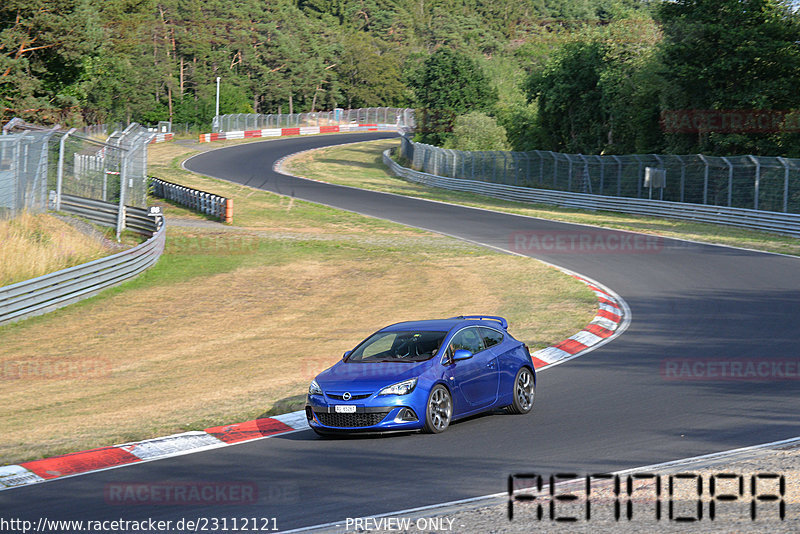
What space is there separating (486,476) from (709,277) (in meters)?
16.5

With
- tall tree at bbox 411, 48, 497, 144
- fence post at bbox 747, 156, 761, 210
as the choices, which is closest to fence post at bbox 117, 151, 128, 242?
fence post at bbox 747, 156, 761, 210

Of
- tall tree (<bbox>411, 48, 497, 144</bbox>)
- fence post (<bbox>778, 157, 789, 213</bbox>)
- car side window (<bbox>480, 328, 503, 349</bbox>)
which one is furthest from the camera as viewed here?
tall tree (<bbox>411, 48, 497, 144</bbox>)

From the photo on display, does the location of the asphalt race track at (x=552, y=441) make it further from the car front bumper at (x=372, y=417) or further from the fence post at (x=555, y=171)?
the fence post at (x=555, y=171)

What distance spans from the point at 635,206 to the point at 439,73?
3495 centimetres

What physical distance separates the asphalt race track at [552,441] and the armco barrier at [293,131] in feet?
254

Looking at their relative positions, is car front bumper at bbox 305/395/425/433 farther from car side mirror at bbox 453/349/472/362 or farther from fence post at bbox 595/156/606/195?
fence post at bbox 595/156/606/195

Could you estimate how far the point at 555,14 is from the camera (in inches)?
7692

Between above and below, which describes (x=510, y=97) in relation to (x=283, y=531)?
above

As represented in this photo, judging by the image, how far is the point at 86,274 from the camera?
2317 centimetres

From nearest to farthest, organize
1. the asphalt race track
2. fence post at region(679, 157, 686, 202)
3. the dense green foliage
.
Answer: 1. the asphalt race track
2. fence post at region(679, 157, 686, 202)
3. the dense green foliage

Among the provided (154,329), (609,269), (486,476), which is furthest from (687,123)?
(486,476)

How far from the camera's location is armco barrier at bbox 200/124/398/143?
92.7m

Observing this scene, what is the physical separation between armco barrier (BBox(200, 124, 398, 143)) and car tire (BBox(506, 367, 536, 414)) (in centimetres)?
8133

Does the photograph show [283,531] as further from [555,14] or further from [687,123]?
[555,14]
